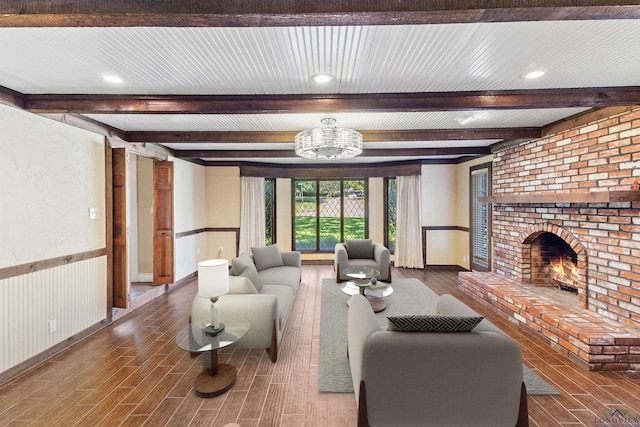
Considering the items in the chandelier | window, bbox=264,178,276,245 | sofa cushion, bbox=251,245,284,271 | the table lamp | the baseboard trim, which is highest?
the chandelier

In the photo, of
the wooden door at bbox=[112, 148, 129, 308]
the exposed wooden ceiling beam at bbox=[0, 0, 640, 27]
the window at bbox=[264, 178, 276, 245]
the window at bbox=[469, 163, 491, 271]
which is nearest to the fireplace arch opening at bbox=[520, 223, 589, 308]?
the window at bbox=[469, 163, 491, 271]

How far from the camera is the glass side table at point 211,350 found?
2133 millimetres

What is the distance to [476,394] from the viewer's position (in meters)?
1.61

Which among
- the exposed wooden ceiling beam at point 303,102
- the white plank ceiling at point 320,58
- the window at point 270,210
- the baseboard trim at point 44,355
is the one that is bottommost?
the baseboard trim at point 44,355

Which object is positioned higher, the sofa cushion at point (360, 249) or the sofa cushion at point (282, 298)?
the sofa cushion at point (360, 249)

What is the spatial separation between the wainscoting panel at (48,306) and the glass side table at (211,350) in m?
1.52

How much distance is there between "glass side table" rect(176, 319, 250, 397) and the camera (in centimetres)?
213

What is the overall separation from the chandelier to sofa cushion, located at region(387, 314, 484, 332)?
5.91 feet

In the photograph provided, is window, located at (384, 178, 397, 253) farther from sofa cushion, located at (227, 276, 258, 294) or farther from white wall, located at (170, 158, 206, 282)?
sofa cushion, located at (227, 276, 258, 294)

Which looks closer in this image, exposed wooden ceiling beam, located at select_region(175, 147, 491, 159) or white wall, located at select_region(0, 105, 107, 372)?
white wall, located at select_region(0, 105, 107, 372)

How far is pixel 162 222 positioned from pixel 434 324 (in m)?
4.30

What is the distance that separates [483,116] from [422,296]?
8.70ft

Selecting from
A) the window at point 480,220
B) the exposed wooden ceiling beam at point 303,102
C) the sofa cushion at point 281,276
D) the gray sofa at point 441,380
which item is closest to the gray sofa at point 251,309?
the sofa cushion at point 281,276

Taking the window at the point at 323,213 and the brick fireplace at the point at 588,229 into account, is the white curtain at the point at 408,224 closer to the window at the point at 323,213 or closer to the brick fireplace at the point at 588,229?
the window at the point at 323,213
